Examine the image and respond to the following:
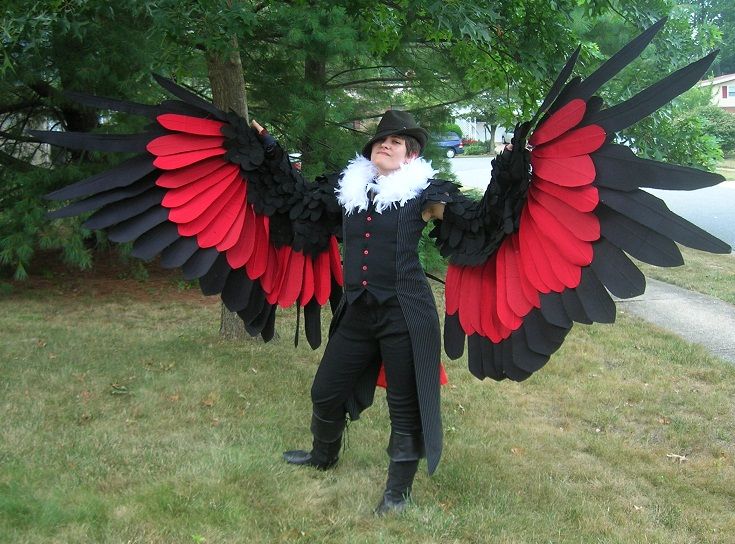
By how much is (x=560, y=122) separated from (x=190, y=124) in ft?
5.15

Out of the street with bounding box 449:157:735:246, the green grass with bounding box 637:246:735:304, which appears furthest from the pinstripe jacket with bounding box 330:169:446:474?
the street with bounding box 449:157:735:246

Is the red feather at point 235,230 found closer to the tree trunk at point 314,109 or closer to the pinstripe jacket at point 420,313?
the pinstripe jacket at point 420,313

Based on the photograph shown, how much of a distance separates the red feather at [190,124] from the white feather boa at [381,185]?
612 millimetres

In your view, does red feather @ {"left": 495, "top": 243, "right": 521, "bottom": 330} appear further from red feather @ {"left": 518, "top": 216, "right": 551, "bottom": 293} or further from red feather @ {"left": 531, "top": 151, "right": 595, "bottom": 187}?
red feather @ {"left": 531, "top": 151, "right": 595, "bottom": 187}

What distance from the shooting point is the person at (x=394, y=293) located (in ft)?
10.0

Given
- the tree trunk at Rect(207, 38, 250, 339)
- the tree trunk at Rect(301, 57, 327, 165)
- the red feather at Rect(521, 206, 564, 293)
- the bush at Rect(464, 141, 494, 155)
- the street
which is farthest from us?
the bush at Rect(464, 141, 494, 155)

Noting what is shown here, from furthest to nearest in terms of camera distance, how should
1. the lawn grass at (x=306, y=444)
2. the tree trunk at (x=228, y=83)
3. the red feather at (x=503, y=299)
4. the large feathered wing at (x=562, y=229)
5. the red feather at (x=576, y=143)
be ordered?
the tree trunk at (x=228, y=83) → the lawn grass at (x=306, y=444) → the red feather at (x=503, y=299) → the red feather at (x=576, y=143) → the large feathered wing at (x=562, y=229)

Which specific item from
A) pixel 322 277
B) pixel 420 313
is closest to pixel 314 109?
pixel 322 277

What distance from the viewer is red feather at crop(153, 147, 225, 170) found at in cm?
304

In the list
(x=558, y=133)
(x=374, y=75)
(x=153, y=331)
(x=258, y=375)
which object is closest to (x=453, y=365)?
(x=258, y=375)

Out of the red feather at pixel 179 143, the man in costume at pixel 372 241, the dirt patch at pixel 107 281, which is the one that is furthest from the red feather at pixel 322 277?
the dirt patch at pixel 107 281

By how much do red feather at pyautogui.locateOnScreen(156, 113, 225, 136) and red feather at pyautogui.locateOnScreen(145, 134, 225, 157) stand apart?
0.03 m

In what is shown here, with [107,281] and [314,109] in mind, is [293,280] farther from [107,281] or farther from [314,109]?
[107,281]

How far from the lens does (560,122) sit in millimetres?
2506
